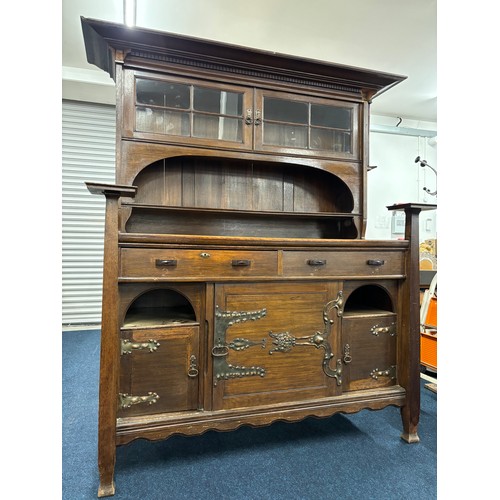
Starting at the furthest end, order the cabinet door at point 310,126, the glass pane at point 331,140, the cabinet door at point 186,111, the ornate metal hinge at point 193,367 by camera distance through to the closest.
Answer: the glass pane at point 331,140, the cabinet door at point 310,126, the cabinet door at point 186,111, the ornate metal hinge at point 193,367

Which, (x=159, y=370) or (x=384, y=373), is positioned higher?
(x=159, y=370)

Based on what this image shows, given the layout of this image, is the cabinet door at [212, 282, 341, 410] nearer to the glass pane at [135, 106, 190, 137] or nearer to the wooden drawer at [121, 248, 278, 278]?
the wooden drawer at [121, 248, 278, 278]

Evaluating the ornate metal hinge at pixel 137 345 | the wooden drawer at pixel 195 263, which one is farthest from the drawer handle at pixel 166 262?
the ornate metal hinge at pixel 137 345

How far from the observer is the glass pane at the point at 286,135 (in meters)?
1.94

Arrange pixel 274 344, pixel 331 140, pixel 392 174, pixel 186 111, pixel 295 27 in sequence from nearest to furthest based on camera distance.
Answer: pixel 274 344 < pixel 186 111 < pixel 331 140 < pixel 295 27 < pixel 392 174

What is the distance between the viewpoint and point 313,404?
1.57m

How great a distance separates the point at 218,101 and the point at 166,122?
312 millimetres

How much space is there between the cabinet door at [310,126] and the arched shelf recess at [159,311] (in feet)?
3.40

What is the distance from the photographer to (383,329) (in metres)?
1.72

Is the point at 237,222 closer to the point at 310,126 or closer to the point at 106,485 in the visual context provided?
the point at 310,126

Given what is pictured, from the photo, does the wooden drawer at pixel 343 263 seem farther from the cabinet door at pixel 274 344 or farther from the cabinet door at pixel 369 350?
the cabinet door at pixel 369 350

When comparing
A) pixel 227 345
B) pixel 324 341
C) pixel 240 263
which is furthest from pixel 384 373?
pixel 240 263
